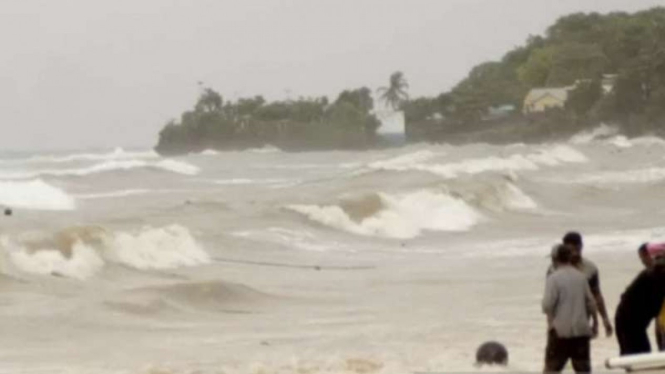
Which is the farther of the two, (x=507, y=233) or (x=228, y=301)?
(x=507, y=233)

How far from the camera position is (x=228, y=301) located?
1814 cm

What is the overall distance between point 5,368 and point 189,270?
35.8 ft

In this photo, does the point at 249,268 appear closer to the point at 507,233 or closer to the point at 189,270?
the point at 189,270

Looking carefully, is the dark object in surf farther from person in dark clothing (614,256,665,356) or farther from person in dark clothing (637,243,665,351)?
person in dark clothing (637,243,665,351)

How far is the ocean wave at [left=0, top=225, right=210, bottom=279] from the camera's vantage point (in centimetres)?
2215

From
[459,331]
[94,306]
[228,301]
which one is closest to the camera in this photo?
[459,331]

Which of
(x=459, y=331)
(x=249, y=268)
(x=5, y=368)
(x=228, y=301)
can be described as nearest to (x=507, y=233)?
(x=249, y=268)

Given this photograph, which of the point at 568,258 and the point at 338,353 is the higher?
the point at 568,258

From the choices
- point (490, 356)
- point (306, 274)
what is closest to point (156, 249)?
point (306, 274)

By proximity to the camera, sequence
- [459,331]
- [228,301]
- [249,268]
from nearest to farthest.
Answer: [459,331]
[228,301]
[249,268]

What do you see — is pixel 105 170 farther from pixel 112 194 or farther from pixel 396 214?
pixel 396 214

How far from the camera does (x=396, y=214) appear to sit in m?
35.2

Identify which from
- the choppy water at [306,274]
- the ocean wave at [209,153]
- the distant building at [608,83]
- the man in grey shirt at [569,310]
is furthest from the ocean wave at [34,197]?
the distant building at [608,83]

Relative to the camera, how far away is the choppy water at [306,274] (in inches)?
540
